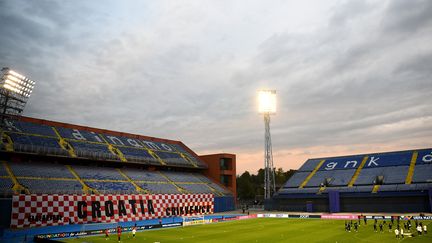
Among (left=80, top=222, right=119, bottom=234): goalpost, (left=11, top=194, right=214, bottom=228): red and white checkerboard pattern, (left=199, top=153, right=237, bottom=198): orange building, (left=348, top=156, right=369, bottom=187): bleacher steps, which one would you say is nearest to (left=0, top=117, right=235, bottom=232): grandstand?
(left=11, top=194, right=214, bottom=228): red and white checkerboard pattern

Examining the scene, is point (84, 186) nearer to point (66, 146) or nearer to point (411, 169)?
point (66, 146)

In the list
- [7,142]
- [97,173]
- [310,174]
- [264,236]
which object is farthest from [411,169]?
[7,142]

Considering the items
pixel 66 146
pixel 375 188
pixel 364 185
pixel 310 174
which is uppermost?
pixel 66 146

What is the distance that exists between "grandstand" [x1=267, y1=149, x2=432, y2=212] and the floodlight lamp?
775 inches

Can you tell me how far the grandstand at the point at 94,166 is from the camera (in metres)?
49.5

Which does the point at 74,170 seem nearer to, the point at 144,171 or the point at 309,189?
the point at 144,171

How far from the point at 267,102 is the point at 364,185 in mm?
26440

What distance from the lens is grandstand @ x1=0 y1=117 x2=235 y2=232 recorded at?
49.5 m

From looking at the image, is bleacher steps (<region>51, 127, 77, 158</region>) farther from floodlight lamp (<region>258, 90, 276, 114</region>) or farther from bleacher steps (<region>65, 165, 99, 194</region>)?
floodlight lamp (<region>258, 90, 276, 114</region>)

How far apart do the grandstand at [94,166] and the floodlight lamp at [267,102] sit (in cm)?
2064

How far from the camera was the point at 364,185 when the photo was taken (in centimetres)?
7000

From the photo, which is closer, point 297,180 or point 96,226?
point 96,226

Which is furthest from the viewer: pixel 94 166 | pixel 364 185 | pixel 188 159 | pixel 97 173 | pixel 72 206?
pixel 188 159

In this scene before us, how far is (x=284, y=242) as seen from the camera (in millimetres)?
33562
